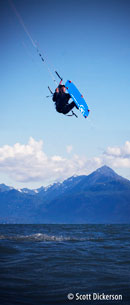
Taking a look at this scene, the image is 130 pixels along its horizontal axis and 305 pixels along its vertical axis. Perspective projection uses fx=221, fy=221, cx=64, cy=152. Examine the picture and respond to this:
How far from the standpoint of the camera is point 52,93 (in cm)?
1416

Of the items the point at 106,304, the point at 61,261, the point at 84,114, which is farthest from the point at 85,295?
the point at 84,114

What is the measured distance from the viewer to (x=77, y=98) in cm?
1389

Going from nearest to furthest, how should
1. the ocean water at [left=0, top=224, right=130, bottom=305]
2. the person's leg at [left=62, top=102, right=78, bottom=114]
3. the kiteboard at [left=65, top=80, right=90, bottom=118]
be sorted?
the ocean water at [left=0, top=224, right=130, bottom=305]
the kiteboard at [left=65, top=80, right=90, bottom=118]
the person's leg at [left=62, top=102, right=78, bottom=114]

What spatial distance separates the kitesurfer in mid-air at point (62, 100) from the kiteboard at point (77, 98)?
264 mm

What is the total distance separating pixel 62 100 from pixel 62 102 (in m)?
0.12

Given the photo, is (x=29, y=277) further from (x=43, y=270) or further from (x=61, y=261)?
(x=61, y=261)

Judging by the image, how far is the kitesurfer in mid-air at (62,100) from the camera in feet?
45.0

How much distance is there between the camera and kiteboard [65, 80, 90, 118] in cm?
1364

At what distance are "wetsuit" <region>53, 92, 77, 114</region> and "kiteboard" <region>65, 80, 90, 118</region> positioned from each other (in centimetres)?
28

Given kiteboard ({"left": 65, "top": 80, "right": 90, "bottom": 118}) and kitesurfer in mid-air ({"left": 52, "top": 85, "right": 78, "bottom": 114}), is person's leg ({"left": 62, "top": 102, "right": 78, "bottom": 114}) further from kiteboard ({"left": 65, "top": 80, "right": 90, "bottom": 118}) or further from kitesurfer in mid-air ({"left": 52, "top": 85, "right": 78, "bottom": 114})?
kiteboard ({"left": 65, "top": 80, "right": 90, "bottom": 118})

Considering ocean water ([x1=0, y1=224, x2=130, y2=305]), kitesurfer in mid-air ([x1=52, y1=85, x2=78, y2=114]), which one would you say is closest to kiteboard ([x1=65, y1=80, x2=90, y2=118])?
kitesurfer in mid-air ([x1=52, y1=85, x2=78, y2=114])

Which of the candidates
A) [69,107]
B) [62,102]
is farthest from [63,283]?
[62,102]

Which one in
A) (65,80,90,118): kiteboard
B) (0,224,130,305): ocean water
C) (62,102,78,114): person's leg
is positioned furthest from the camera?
(62,102,78,114): person's leg

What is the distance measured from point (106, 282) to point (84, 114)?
9712 millimetres
